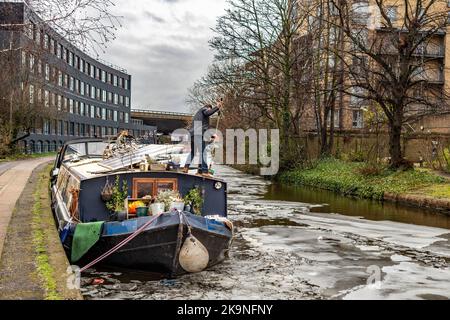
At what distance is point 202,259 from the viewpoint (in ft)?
29.8

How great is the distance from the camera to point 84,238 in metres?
9.40

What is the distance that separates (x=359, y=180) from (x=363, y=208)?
189 inches

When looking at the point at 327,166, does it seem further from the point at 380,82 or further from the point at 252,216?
the point at 252,216

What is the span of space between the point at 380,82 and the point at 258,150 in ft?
48.5

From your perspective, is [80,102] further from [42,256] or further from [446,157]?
[42,256]

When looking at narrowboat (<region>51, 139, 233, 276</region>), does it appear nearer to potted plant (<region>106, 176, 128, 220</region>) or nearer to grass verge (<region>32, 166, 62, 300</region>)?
potted plant (<region>106, 176, 128, 220</region>)

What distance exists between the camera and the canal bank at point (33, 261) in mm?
6277

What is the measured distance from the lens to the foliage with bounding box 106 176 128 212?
33.2 ft

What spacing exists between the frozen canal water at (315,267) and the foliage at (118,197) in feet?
4.40

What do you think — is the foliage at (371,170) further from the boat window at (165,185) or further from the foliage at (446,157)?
the boat window at (165,185)

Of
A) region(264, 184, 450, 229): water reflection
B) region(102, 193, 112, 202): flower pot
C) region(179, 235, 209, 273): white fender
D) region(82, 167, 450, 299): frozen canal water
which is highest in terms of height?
region(102, 193, 112, 202): flower pot

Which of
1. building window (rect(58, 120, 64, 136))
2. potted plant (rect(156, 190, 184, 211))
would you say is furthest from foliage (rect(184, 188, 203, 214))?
building window (rect(58, 120, 64, 136))

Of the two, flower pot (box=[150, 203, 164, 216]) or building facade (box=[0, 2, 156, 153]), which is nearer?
flower pot (box=[150, 203, 164, 216])
